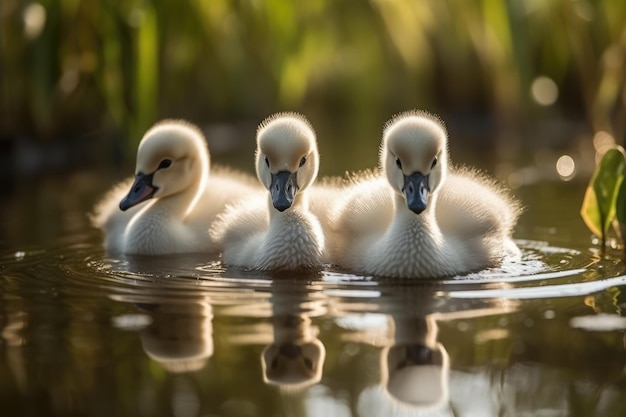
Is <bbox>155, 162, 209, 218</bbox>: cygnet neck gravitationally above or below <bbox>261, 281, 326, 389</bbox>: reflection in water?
above

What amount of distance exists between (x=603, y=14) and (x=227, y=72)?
375cm

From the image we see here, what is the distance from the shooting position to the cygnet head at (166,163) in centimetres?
637

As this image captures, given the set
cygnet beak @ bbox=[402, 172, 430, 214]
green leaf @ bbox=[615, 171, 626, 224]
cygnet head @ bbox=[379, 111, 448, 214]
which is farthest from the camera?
green leaf @ bbox=[615, 171, 626, 224]

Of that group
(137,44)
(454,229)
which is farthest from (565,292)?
(137,44)

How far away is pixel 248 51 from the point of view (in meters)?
9.70

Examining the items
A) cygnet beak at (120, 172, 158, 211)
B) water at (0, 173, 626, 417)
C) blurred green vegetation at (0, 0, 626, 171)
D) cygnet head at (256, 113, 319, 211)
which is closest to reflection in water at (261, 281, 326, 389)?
water at (0, 173, 626, 417)

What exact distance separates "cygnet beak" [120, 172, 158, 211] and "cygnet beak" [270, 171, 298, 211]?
1.10 meters

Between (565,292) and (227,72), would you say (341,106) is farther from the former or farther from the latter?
(565,292)

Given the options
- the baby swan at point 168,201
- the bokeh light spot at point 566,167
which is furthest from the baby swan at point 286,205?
the bokeh light spot at point 566,167

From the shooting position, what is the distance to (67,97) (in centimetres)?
948

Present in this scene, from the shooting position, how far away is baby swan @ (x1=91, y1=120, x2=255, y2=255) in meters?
6.26

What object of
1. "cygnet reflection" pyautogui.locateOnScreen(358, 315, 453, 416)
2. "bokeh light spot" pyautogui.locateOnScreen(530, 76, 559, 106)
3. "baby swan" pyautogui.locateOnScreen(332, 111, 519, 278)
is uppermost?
"bokeh light spot" pyautogui.locateOnScreen(530, 76, 559, 106)

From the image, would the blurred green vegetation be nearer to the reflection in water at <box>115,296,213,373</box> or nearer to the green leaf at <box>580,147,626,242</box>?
the green leaf at <box>580,147,626,242</box>

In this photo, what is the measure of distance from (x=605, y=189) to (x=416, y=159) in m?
1.00
